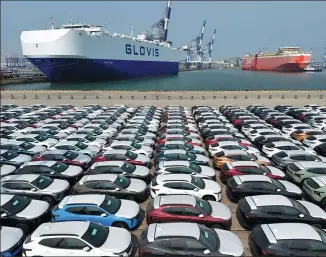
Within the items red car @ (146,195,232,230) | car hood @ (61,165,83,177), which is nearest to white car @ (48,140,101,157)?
car hood @ (61,165,83,177)

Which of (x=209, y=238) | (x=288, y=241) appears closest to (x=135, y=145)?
(x=209, y=238)

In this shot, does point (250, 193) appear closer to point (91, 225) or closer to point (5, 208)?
point (91, 225)

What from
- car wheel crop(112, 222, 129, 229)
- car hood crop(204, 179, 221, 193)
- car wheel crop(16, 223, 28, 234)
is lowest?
car wheel crop(112, 222, 129, 229)

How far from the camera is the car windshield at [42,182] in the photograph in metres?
10.5

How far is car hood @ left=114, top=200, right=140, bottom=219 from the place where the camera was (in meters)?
9.12

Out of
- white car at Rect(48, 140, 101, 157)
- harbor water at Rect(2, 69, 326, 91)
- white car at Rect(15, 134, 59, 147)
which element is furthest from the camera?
harbor water at Rect(2, 69, 326, 91)

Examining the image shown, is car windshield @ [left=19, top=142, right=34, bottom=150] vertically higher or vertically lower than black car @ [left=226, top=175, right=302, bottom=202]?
higher

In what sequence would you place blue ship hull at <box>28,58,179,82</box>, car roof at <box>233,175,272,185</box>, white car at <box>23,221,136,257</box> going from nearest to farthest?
white car at <box>23,221,136,257</box> → car roof at <box>233,175,272,185</box> → blue ship hull at <box>28,58,179,82</box>

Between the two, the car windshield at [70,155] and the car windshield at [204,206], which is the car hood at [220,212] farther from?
the car windshield at [70,155]

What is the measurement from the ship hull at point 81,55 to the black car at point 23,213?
63584 millimetres

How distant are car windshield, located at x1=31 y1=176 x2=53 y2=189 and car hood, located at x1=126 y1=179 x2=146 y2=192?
3.14m

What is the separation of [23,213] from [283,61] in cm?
13130

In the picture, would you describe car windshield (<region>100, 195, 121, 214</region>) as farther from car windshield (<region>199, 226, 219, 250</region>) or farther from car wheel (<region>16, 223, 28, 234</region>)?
car windshield (<region>199, 226, 219, 250</region>)

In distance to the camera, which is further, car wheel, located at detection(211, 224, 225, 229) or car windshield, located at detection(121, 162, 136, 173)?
car windshield, located at detection(121, 162, 136, 173)
